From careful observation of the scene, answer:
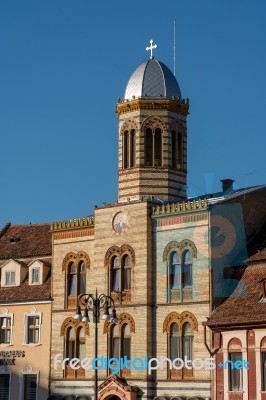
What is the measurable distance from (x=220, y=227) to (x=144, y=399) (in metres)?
9.54

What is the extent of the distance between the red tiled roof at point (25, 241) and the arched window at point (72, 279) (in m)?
3.23

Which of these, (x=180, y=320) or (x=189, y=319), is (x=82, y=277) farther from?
(x=189, y=319)

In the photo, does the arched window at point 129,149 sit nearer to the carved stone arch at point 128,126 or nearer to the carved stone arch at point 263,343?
the carved stone arch at point 128,126

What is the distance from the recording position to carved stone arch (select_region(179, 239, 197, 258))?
150 feet

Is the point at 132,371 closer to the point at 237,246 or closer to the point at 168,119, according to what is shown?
the point at 237,246

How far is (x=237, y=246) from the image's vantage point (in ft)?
153

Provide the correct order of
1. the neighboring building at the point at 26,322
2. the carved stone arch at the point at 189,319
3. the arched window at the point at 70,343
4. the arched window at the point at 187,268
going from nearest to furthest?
the carved stone arch at the point at 189,319 < the arched window at the point at 187,268 < the arched window at the point at 70,343 < the neighboring building at the point at 26,322

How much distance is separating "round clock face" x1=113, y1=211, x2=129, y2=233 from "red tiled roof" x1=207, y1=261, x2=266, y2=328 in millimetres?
7248

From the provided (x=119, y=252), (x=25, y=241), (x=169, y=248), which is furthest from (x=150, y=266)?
(x=25, y=241)

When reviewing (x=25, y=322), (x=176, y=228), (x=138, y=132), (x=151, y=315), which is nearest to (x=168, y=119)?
(x=138, y=132)

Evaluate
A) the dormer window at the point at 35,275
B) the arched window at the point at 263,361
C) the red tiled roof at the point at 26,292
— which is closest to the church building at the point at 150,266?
the dormer window at the point at 35,275

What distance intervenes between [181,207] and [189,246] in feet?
6.80

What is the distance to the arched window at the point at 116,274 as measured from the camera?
48625 millimetres

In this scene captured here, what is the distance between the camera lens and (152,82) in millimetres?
51062
